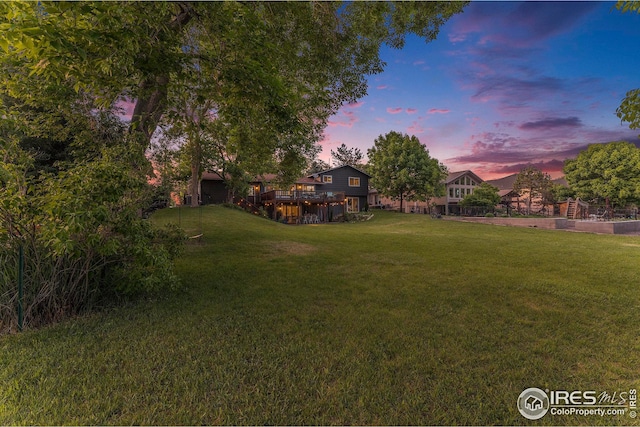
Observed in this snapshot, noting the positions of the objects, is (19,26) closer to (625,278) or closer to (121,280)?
(121,280)

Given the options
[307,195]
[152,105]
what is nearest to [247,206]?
[307,195]

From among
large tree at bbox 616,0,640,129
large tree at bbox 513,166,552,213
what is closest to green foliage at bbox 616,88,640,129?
Result: large tree at bbox 616,0,640,129

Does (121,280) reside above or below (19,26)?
below

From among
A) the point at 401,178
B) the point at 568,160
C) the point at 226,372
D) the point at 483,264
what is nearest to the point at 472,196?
the point at 401,178

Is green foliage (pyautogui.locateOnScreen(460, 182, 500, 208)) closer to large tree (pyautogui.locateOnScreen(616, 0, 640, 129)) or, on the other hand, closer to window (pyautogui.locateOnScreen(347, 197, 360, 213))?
window (pyautogui.locateOnScreen(347, 197, 360, 213))

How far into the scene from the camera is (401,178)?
2994 centimetres

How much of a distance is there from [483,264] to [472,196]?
24164 millimetres

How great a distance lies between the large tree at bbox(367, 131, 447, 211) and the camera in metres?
30.2

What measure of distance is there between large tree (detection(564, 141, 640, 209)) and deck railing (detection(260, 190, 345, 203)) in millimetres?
28867
